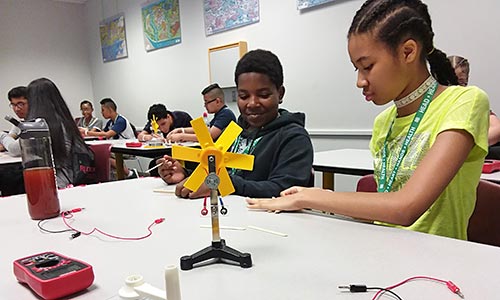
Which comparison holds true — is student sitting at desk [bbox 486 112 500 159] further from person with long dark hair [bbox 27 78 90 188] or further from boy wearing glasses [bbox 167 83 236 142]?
person with long dark hair [bbox 27 78 90 188]

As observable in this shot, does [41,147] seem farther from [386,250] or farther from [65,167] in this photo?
[65,167]

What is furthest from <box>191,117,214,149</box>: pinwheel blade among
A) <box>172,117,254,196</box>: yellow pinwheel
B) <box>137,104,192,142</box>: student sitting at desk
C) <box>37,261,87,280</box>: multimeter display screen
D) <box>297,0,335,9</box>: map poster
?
<box>137,104,192,142</box>: student sitting at desk

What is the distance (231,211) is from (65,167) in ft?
4.92

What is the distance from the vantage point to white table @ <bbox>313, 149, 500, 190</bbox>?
1.93m

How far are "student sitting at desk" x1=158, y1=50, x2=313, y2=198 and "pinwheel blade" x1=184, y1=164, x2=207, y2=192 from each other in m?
0.58

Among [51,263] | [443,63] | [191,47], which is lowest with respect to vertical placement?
[51,263]

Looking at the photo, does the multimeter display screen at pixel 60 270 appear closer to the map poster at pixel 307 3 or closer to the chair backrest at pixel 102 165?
the chair backrest at pixel 102 165

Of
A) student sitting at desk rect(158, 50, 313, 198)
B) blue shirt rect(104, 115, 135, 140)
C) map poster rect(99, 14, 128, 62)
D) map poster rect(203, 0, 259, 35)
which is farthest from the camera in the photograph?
map poster rect(99, 14, 128, 62)

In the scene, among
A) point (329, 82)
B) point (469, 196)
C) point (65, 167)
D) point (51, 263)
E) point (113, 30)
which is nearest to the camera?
point (51, 263)

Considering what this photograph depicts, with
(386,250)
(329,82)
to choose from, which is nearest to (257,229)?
(386,250)

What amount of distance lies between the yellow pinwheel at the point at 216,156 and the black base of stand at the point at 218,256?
98mm

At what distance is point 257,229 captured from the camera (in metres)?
0.82

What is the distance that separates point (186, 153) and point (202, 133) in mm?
51

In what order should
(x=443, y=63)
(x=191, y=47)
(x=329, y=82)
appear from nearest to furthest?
1. (x=443, y=63)
2. (x=329, y=82)
3. (x=191, y=47)
